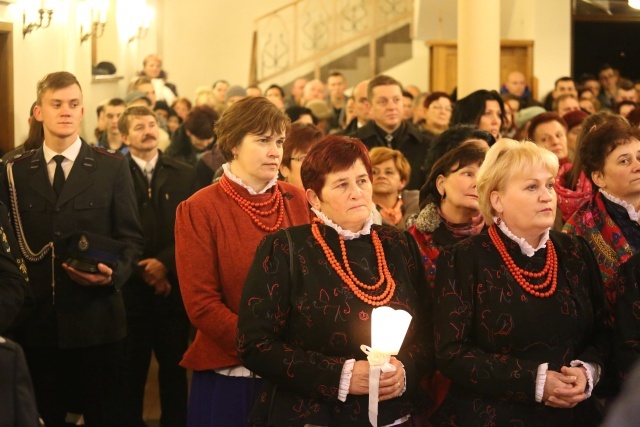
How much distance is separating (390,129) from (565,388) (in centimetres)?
315

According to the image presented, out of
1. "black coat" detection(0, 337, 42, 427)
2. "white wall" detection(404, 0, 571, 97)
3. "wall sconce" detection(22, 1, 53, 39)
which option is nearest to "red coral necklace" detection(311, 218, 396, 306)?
"black coat" detection(0, 337, 42, 427)

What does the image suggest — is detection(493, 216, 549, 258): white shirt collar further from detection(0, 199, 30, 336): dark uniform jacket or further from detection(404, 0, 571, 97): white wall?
detection(404, 0, 571, 97): white wall

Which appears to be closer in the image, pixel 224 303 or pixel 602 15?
pixel 224 303

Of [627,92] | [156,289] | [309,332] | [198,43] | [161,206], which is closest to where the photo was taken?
[309,332]

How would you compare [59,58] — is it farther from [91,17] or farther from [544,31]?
[544,31]

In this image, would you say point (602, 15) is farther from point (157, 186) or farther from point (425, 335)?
point (425, 335)

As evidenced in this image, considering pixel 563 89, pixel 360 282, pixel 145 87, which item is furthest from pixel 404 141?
pixel 563 89

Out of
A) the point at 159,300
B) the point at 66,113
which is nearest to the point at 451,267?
the point at 66,113

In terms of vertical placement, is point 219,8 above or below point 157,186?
above

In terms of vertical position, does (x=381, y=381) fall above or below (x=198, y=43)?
below

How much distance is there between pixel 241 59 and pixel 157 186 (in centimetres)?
1149

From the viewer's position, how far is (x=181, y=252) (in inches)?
138

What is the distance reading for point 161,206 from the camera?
537cm

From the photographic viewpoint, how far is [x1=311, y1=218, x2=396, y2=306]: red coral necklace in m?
3.02
